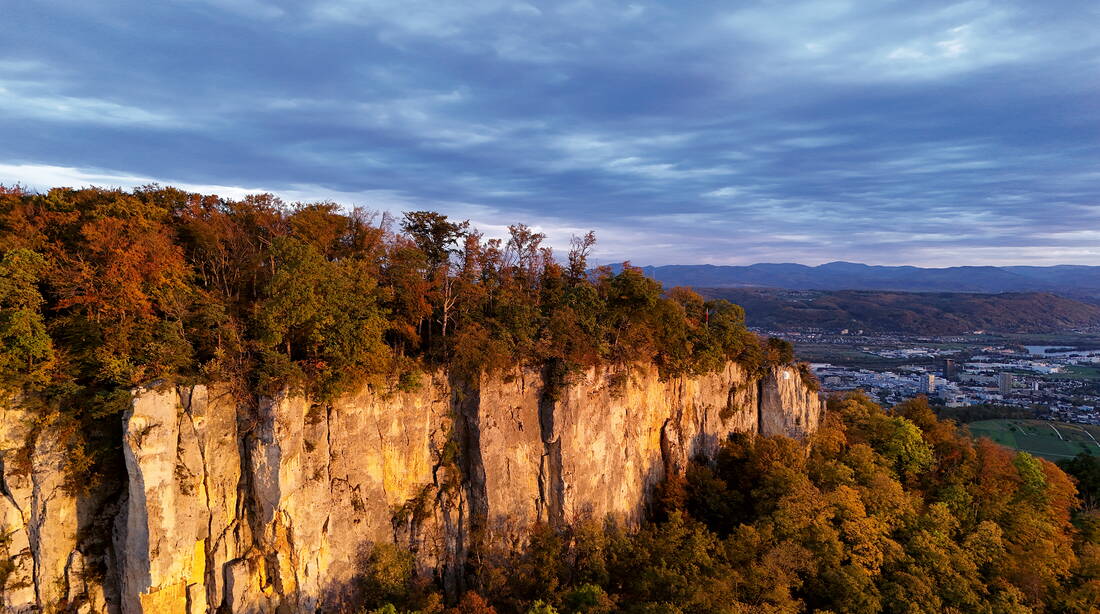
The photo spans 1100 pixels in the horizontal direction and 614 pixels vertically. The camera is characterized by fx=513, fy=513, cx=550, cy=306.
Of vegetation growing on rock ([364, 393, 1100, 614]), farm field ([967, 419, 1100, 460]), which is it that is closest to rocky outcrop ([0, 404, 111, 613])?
vegetation growing on rock ([364, 393, 1100, 614])

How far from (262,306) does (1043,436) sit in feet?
347

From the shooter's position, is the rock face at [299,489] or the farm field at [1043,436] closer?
the rock face at [299,489]

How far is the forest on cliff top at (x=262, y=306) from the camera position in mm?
20078

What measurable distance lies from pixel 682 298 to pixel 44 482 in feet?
119

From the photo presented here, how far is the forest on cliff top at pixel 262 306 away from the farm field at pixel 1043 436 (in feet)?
238

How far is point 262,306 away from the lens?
2200 centimetres

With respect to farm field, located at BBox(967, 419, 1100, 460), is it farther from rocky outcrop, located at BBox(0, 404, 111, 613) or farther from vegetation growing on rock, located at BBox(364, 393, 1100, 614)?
rocky outcrop, located at BBox(0, 404, 111, 613)

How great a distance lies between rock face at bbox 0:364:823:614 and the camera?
19906mm

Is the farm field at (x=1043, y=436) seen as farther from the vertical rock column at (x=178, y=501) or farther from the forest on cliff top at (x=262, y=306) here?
the vertical rock column at (x=178, y=501)

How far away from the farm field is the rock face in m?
72.0

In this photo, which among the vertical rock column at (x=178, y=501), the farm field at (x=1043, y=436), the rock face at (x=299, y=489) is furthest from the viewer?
the farm field at (x=1043, y=436)

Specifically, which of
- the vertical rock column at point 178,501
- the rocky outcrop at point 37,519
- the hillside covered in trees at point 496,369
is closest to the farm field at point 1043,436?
the hillside covered in trees at point 496,369

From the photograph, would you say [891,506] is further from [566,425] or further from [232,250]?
[232,250]

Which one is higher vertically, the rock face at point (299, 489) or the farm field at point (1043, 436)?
the rock face at point (299, 489)
